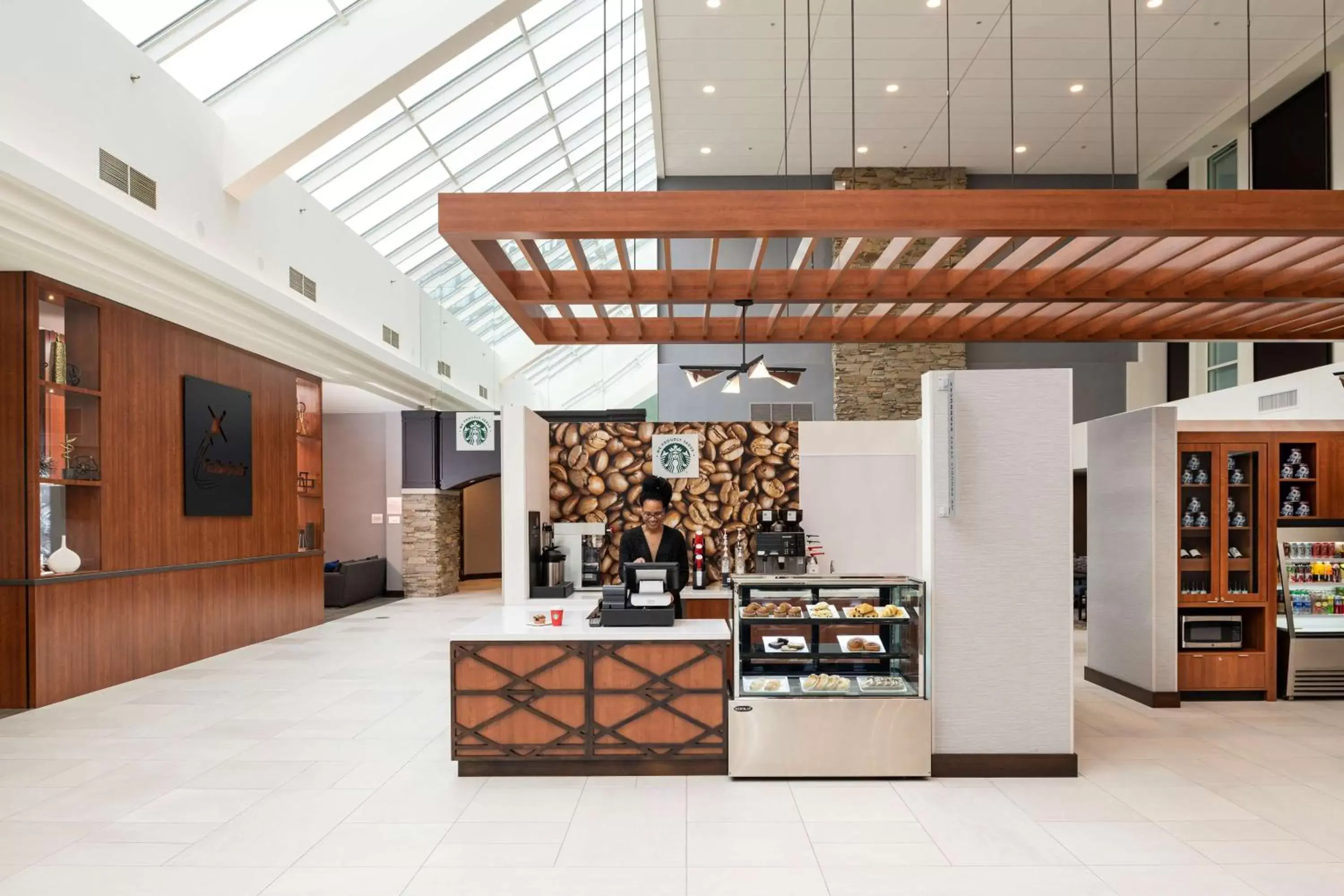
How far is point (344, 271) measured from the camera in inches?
435

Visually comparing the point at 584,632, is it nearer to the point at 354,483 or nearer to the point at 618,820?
the point at 618,820

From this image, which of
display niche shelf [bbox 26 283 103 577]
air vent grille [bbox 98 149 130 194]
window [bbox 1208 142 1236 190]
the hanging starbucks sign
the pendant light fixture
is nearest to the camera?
air vent grille [bbox 98 149 130 194]

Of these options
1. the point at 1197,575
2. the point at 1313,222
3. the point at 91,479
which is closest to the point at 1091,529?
the point at 1197,575

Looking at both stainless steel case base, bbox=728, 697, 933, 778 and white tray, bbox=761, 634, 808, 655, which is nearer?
stainless steel case base, bbox=728, 697, 933, 778

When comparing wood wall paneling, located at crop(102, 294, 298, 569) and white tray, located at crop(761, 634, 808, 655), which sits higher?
wood wall paneling, located at crop(102, 294, 298, 569)

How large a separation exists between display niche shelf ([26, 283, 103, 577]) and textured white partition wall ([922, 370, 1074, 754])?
6.54m

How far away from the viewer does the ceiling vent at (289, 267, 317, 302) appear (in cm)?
969

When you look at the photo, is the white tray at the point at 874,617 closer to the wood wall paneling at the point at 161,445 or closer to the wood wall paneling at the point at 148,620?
the wood wall paneling at the point at 148,620

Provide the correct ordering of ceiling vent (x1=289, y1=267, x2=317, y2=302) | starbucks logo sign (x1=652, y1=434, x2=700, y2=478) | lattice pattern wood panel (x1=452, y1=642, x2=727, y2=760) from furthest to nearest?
ceiling vent (x1=289, y1=267, x2=317, y2=302), starbucks logo sign (x1=652, y1=434, x2=700, y2=478), lattice pattern wood panel (x1=452, y1=642, x2=727, y2=760)

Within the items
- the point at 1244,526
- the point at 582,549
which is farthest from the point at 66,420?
the point at 1244,526

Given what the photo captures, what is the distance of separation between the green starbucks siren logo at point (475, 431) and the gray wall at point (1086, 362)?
783cm

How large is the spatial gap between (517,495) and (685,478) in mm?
1957

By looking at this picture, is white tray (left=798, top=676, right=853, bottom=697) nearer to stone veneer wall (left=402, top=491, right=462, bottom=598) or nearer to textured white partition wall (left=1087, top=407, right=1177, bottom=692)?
textured white partition wall (left=1087, top=407, right=1177, bottom=692)

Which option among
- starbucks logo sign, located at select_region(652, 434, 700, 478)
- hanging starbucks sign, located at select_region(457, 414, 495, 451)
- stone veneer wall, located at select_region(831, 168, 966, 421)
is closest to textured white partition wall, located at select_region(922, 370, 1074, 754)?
starbucks logo sign, located at select_region(652, 434, 700, 478)
